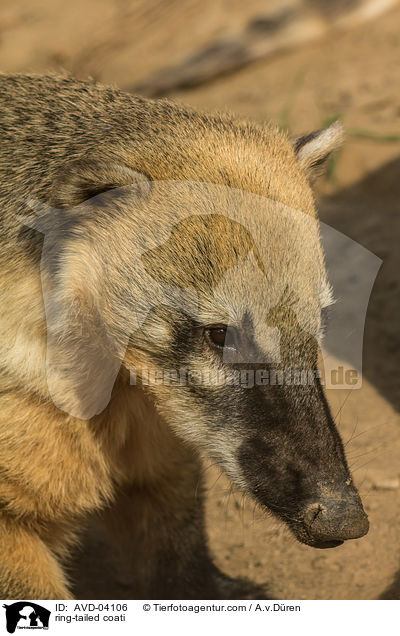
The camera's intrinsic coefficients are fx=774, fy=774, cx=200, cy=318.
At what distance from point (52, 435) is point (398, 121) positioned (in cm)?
418

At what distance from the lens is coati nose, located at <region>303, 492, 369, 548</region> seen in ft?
8.28

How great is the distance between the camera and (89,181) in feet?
8.23

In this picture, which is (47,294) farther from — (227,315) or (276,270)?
(276,270)

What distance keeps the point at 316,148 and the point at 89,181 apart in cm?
107

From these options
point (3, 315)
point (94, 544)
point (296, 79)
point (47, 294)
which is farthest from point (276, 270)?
point (296, 79)

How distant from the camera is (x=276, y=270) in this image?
2.51m

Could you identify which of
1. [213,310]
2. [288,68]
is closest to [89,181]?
[213,310]

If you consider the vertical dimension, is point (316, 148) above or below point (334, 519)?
above

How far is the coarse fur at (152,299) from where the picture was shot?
2.51m

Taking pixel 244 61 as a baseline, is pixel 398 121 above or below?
below

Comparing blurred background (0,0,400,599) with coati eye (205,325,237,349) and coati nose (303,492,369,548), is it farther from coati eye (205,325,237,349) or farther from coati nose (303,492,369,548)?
coati eye (205,325,237,349)
